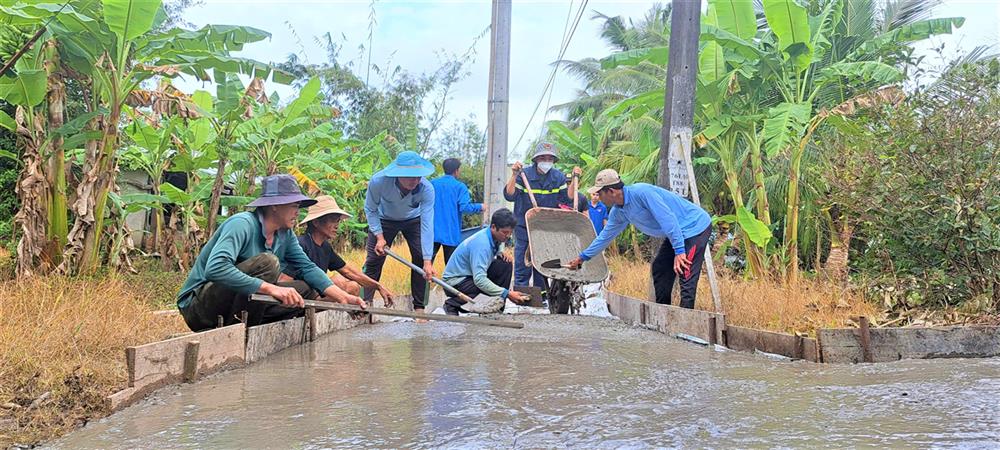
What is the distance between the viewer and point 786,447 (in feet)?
10.6

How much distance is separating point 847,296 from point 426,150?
64.8ft

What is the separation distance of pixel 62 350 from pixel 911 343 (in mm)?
4810

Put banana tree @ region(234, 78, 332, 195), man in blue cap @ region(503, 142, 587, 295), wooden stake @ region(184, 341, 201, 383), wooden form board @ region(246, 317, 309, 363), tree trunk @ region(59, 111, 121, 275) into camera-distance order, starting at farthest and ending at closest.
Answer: banana tree @ region(234, 78, 332, 195) → man in blue cap @ region(503, 142, 587, 295) → tree trunk @ region(59, 111, 121, 275) → wooden form board @ region(246, 317, 309, 363) → wooden stake @ region(184, 341, 201, 383)

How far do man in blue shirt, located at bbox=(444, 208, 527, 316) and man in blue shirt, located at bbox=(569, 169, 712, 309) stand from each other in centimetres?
91

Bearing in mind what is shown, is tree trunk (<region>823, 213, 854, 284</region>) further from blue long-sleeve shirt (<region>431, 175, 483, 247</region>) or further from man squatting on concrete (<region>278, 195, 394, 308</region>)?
man squatting on concrete (<region>278, 195, 394, 308</region>)

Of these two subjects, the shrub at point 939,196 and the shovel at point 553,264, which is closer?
the shrub at point 939,196

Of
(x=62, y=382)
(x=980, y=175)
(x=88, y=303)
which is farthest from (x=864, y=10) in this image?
(x=62, y=382)

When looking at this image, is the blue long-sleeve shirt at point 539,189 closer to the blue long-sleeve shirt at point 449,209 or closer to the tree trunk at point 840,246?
the blue long-sleeve shirt at point 449,209

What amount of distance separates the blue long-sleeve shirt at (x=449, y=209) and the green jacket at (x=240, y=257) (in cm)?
361

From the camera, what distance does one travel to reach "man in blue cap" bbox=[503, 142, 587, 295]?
9.95 meters

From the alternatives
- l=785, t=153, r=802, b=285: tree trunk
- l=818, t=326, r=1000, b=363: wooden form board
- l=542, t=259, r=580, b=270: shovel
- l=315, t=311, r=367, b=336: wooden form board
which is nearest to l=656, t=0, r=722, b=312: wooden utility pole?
l=785, t=153, r=802, b=285: tree trunk

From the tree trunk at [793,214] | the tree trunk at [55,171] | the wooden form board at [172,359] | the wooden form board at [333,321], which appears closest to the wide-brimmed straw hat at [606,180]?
the wooden form board at [333,321]

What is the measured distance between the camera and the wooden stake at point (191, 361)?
15.3 feet

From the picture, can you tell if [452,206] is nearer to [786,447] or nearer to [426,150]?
[786,447]
